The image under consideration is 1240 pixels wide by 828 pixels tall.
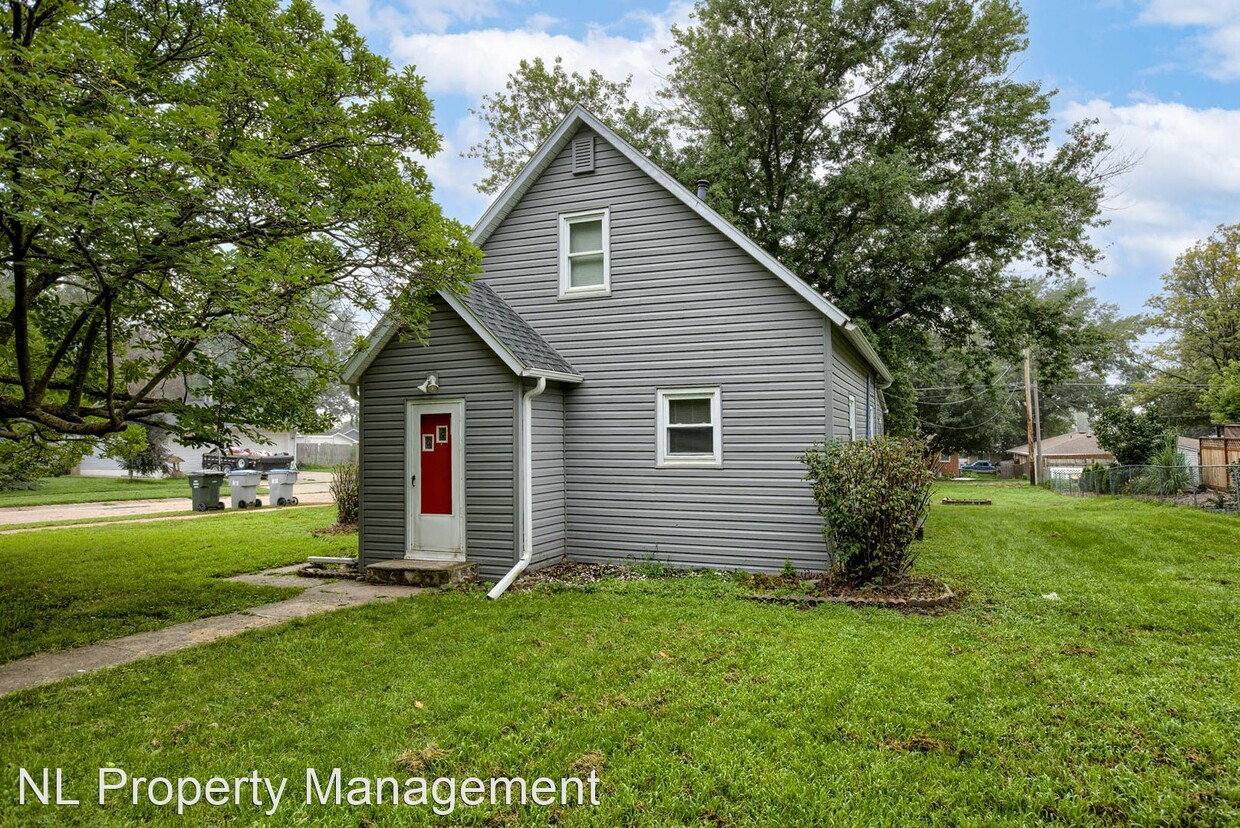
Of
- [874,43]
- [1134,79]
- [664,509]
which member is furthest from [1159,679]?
[1134,79]

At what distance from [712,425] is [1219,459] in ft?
62.5

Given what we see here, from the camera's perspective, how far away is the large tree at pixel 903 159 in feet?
51.9

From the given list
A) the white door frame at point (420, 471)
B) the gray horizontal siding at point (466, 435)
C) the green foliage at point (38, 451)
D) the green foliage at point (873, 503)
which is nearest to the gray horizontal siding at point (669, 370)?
the green foliage at point (873, 503)

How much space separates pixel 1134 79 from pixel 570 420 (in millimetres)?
21066

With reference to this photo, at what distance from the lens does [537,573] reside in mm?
8891

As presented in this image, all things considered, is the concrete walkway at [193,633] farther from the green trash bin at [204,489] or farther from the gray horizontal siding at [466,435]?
the green trash bin at [204,489]

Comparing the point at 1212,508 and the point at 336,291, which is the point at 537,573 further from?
the point at 1212,508

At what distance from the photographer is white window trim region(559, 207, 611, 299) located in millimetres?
9875

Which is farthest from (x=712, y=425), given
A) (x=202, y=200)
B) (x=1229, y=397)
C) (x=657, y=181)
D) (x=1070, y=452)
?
(x=1070, y=452)

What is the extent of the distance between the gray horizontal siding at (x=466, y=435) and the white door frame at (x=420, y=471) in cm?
9

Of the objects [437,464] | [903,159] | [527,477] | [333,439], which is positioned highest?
[903,159]

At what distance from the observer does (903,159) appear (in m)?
15.2

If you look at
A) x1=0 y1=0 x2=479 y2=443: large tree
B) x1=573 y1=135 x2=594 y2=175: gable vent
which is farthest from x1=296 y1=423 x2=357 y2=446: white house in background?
x1=0 y1=0 x2=479 y2=443: large tree

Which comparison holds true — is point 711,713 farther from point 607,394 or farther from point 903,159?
point 903,159
